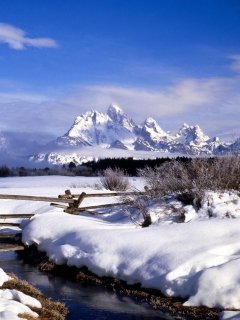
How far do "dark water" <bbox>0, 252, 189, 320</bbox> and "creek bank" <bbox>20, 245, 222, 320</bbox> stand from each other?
0.17m

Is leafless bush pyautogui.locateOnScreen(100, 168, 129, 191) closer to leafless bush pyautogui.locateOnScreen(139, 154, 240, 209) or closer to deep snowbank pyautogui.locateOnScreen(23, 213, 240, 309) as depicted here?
leafless bush pyautogui.locateOnScreen(139, 154, 240, 209)

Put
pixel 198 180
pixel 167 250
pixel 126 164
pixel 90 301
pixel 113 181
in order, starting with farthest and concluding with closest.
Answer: pixel 126 164, pixel 113 181, pixel 198 180, pixel 167 250, pixel 90 301

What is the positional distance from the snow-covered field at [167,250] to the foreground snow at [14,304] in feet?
8.36

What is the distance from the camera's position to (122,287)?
9141 mm

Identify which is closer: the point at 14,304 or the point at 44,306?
the point at 14,304

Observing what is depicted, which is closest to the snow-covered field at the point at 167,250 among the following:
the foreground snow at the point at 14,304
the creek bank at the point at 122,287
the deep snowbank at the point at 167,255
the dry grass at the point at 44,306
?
the deep snowbank at the point at 167,255

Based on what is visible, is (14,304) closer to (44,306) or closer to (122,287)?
(44,306)

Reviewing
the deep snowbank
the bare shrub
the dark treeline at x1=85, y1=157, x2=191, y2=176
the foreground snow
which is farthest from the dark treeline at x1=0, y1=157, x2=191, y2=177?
the foreground snow

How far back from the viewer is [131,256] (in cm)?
951

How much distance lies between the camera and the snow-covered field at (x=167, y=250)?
307 inches

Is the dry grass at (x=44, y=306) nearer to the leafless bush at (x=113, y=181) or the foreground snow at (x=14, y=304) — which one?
the foreground snow at (x=14, y=304)

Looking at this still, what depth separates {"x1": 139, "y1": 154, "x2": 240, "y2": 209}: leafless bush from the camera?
44.0ft

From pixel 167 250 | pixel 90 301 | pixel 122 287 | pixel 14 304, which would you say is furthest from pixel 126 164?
pixel 14 304

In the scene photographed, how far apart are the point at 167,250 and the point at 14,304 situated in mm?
3733
